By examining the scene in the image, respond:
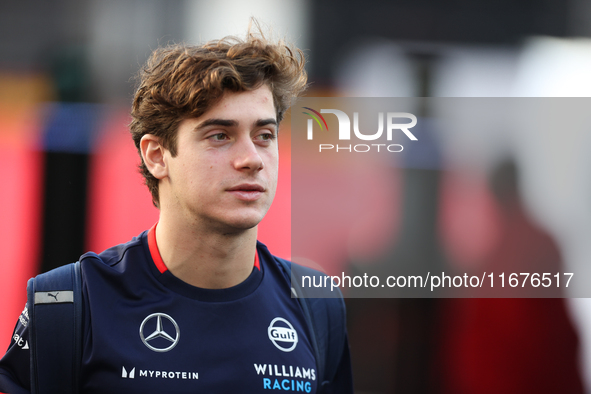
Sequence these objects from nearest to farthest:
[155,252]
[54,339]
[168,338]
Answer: [54,339] < [168,338] < [155,252]

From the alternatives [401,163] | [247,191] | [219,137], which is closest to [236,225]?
[247,191]

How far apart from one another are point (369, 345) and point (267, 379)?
3.13 ft

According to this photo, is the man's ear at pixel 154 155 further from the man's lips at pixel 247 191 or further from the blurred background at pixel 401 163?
the blurred background at pixel 401 163

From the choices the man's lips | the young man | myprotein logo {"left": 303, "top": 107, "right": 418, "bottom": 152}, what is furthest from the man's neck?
myprotein logo {"left": 303, "top": 107, "right": 418, "bottom": 152}

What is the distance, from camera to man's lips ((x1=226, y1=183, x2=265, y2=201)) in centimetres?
158

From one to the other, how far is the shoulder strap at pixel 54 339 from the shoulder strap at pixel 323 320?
0.79 meters

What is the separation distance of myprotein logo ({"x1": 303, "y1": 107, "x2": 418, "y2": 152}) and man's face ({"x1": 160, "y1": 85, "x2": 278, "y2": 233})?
84 cm

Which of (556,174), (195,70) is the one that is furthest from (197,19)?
(556,174)

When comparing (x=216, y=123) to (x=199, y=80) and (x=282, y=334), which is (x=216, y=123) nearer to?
(x=199, y=80)

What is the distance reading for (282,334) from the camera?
169cm

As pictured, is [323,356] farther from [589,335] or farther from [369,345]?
[589,335]

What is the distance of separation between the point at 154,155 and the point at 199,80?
336 millimetres

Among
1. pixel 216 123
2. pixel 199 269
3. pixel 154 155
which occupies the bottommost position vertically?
pixel 199 269

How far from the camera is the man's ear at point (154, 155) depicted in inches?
67.2
